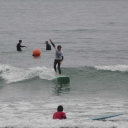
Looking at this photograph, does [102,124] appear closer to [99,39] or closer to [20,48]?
[20,48]

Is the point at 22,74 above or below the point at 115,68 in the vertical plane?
below

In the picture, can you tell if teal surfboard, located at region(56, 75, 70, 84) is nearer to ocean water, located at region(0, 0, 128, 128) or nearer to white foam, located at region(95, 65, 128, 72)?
ocean water, located at region(0, 0, 128, 128)

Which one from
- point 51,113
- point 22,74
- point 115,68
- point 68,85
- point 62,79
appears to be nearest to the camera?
point 51,113

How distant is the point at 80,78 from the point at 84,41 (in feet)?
75.8

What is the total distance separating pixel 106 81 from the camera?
31.6 metres

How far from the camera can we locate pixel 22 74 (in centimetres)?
3303

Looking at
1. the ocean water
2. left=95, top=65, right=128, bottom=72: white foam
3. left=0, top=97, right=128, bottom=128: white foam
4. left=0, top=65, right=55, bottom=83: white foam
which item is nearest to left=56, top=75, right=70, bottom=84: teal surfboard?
the ocean water

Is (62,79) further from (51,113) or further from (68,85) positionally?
(51,113)

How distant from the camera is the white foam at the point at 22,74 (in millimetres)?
32000

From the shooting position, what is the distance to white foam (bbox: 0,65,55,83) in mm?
32000

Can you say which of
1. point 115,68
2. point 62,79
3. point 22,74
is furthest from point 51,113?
point 115,68

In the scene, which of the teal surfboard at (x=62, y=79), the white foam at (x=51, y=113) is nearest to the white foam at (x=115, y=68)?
the teal surfboard at (x=62, y=79)

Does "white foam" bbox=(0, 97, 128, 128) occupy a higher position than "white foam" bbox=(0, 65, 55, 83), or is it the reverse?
"white foam" bbox=(0, 65, 55, 83)

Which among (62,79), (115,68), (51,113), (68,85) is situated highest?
(115,68)
